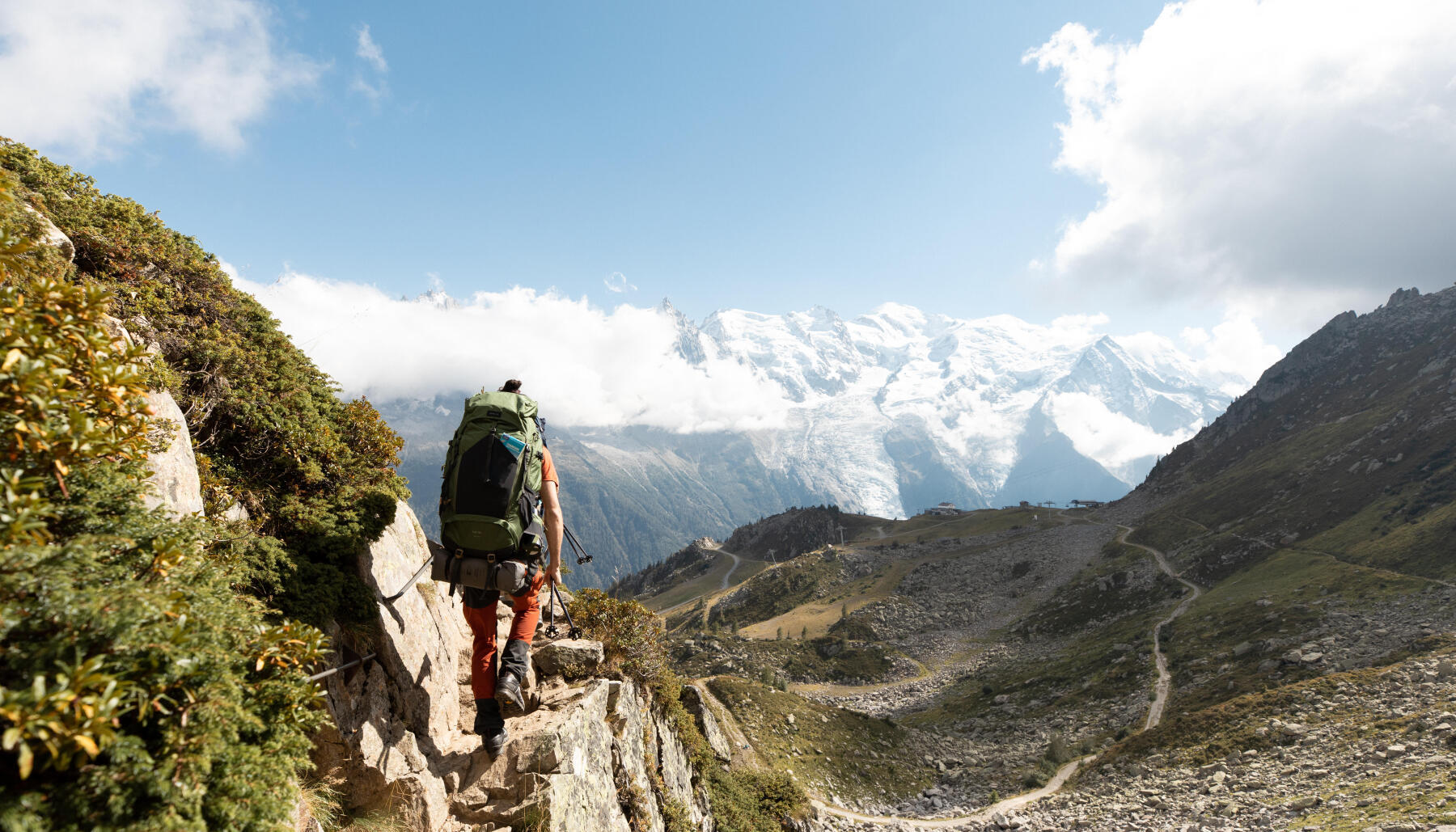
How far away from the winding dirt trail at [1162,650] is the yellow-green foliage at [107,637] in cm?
5018

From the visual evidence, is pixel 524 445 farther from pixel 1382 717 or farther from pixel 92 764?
pixel 1382 717

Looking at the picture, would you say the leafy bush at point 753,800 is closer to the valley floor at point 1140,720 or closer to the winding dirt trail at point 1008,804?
the valley floor at point 1140,720

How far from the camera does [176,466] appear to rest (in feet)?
23.3

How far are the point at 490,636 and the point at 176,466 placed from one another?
4.51 meters

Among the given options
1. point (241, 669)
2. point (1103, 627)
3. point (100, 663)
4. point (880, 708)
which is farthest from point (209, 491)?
point (1103, 627)

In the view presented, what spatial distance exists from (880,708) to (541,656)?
5371 cm

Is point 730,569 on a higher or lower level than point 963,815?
higher

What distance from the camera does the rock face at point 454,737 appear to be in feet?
25.9

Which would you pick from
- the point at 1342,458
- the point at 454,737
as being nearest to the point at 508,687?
the point at 454,737

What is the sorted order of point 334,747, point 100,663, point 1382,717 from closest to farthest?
point 100,663
point 334,747
point 1382,717

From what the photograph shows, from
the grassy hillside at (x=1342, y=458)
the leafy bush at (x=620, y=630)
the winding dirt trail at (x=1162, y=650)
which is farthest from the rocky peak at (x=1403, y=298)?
the leafy bush at (x=620, y=630)

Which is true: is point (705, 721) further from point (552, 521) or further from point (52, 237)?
point (52, 237)

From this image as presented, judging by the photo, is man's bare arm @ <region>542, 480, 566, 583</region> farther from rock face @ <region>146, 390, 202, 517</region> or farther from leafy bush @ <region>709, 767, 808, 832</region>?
leafy bush @ <region>709, 767, 808, 832</region>

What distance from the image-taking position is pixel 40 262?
243 inches
